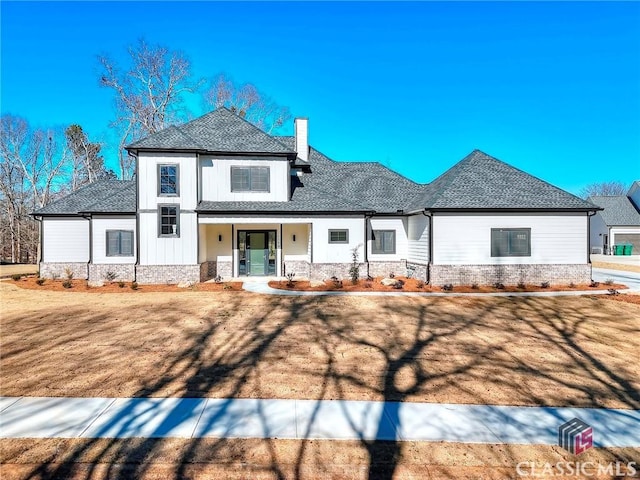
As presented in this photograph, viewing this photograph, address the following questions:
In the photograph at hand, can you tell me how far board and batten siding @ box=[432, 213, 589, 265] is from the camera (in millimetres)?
15305

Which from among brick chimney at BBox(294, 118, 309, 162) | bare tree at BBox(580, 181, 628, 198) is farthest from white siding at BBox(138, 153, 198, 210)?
bare tree at BBox(580, 181, 628, 198)

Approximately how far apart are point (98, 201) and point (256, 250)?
9101 mm

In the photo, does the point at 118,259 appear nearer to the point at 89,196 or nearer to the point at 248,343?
the point at 89,196

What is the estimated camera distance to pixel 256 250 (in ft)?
57.7

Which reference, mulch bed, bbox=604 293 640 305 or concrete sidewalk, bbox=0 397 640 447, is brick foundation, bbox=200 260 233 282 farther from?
mulch bed, bbox=604 293 640 305

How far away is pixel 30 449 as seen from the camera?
3982 millimetres

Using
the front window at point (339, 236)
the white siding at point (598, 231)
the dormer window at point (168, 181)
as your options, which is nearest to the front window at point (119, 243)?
the dormer window at point (168, 181)

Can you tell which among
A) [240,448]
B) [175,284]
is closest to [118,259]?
[175,284]

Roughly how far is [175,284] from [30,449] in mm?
11709

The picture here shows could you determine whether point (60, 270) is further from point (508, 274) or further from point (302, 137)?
point (508, 274)

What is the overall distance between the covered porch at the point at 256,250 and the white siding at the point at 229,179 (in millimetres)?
1469

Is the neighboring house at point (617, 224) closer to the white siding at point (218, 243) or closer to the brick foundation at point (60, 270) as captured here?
the white siding at point (218, 243)

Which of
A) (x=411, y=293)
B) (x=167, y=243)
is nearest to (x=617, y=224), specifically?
(x=411, y=293)

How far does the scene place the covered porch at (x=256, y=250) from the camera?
17.3 meters
